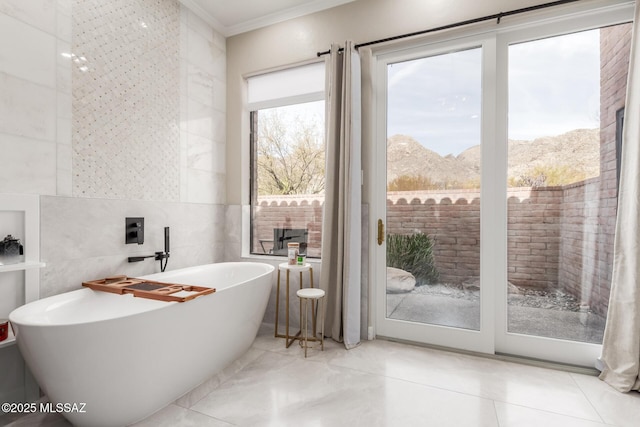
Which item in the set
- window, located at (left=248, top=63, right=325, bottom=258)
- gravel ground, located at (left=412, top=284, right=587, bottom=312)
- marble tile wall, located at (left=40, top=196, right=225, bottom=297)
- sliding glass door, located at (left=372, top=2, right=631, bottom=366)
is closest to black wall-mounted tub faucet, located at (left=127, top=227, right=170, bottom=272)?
marble tile wall, located at (left=40, top=196, right=225, bottom=297)

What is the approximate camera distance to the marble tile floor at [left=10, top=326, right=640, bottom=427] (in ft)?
5.61

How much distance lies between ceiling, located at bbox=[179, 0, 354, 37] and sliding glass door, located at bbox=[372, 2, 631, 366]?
2.80ft

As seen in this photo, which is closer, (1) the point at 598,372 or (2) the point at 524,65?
(1) the point at 598,372

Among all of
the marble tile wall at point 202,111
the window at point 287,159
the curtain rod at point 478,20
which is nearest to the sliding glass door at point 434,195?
the curtain rod at point 478,20

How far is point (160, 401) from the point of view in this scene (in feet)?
5.77

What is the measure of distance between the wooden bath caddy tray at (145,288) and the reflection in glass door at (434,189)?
1593 millimetres

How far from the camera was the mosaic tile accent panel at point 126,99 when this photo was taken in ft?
7.00

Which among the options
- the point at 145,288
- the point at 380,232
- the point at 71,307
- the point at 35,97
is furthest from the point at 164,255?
the point at 380,232

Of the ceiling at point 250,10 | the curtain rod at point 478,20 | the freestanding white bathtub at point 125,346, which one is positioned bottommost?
the freestanding white bathtub at point 125,346

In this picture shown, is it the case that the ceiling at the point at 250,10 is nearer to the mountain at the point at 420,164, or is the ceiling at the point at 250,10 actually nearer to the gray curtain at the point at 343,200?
the gray curtain at the point at 343,200

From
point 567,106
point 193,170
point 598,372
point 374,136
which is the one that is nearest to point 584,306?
point 598,372

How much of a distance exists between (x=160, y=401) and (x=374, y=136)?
93.0 inches

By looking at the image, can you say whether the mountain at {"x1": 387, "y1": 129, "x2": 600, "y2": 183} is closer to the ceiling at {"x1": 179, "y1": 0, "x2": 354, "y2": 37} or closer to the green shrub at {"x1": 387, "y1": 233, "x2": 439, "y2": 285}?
the green shrub at {"x1": 387, "y1": 233, "x2": 439, "y2": 285}

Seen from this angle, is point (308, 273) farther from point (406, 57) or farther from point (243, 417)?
point (406, 57)
